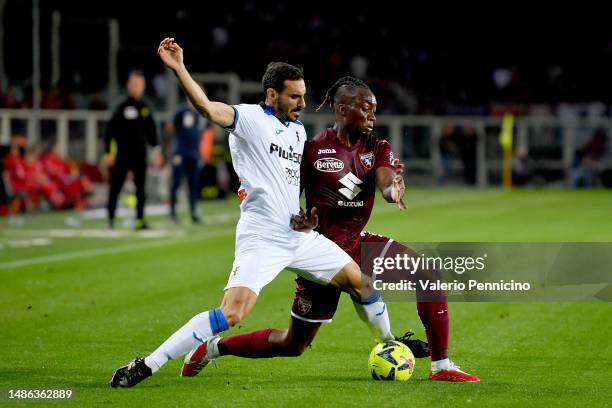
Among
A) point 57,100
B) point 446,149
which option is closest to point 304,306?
point 57,100

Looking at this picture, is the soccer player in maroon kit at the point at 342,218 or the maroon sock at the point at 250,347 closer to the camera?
the soccer player in maroon kit at the point at 342,218

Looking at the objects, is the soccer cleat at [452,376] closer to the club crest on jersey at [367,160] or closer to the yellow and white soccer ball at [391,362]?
the yellow and white soccer ball at [391,362]

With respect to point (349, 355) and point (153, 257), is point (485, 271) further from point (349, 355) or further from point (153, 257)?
point (153, 257)

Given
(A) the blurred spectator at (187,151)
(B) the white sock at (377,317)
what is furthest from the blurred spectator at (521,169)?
(B) the white sock at (377,317)

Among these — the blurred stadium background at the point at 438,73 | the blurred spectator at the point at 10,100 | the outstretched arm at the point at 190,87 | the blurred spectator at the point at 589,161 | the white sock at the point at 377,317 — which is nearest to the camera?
the outstretched arm at the point at 190,87

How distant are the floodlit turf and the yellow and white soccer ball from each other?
0.08 metres

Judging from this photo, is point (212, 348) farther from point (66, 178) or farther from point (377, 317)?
point (66, 178)

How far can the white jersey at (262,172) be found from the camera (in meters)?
7.31

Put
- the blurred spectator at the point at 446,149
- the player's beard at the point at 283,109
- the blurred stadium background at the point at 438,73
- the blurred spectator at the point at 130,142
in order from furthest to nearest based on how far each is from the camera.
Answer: the blurred spectator at the point at 446,149
the blurred stadium background at the point at 438,73
the blurred spectator at the point at 130,142
the player's beard at the point at 283,109

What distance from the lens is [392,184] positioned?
24.0 ft

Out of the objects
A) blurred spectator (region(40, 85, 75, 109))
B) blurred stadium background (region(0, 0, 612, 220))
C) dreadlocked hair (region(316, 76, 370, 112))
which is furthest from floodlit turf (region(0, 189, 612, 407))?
blurred stadium background (region(0, 0, 612, 220))

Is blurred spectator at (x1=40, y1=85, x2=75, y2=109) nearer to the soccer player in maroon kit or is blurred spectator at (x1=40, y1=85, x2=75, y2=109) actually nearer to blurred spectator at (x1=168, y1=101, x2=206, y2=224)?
blurred spectator at (x1=168, y1=101, x2=206, y2=224)

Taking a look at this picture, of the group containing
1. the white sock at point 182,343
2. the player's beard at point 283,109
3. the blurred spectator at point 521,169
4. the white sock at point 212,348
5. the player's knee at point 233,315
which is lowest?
Answer: the blurred spectator at point 521,169

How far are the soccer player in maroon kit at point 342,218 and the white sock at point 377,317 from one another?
0.22 meters
